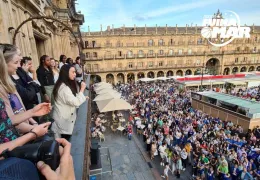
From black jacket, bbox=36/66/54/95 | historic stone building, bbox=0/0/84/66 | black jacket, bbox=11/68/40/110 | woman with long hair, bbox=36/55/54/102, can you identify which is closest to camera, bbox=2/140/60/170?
black jacket, bbox=11/68/40/110

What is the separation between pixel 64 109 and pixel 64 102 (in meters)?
0.13

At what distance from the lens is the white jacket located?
2953 mm

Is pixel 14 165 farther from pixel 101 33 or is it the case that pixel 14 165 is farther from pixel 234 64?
pixel 234 64

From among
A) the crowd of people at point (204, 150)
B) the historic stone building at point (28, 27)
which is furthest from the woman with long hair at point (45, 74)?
the crowd of people at point (204, 150)

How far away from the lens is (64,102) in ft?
9.88

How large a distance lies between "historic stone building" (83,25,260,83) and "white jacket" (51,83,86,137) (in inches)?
1518

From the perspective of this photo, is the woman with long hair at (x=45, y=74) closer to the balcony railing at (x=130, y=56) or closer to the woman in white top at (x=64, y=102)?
the woman in white top at (x=64, y=102)

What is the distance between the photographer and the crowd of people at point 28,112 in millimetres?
911

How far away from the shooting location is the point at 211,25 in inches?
912

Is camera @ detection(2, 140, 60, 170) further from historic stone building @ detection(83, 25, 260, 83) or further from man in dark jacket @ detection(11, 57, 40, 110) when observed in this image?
historic stone building @ detection(83, 25, 260, 83)

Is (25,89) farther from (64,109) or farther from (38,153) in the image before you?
(38,153)

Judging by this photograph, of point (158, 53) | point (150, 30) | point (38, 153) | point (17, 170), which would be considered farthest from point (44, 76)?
point (150, 30)

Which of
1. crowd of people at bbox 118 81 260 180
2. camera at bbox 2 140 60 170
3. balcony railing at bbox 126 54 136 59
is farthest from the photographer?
balcony railing at bbox 126 54 136 59

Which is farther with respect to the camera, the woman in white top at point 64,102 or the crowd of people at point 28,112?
the woman in white top at point 64,102
